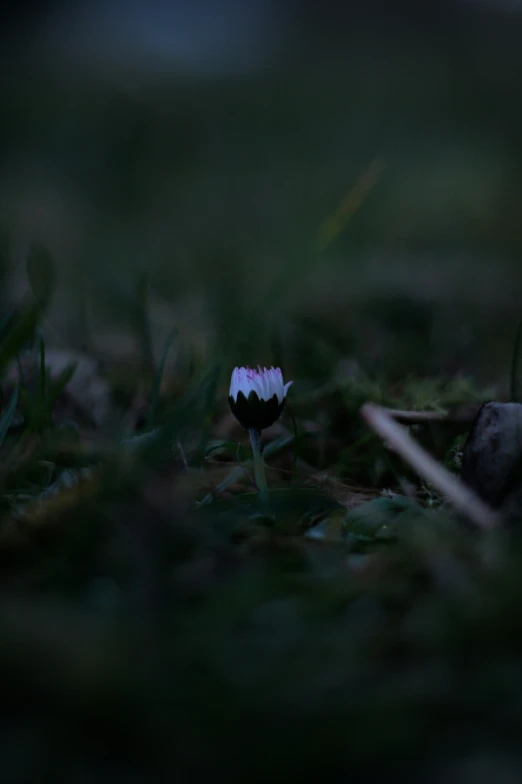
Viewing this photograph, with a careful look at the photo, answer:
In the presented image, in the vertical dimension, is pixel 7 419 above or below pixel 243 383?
below

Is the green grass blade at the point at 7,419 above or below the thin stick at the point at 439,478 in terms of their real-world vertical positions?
below

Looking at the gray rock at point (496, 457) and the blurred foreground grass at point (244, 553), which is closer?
the blurred foreground grass at point (244, 553)

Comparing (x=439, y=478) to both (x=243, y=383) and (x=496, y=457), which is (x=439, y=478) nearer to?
(x=496, y=457)

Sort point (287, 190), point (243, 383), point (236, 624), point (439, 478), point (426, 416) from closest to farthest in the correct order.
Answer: point (236, 624) → point (439, 478) → point (243, 383) → point (426, 416) → point (287, 190)

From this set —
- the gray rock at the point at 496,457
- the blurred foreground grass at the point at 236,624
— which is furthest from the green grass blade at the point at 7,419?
the gray rock at the point at 496,457

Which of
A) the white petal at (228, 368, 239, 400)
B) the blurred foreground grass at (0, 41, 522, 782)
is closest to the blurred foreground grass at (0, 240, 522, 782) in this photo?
the blurred foreground grass at (0, 41, 522, 782)

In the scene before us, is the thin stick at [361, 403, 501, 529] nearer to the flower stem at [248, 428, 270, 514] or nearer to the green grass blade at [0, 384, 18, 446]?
the flower stem at [248, 428, 270, 514]

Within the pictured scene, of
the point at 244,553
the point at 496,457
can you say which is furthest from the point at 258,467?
the point at 496,457

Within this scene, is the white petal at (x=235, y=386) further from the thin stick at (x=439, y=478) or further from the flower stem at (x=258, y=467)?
the thin stick at (x=439, y=478)


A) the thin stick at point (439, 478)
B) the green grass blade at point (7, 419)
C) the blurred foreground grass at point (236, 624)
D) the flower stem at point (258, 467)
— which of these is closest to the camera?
the blurred foreground grass at point (236, 624)

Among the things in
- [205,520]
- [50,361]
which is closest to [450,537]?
[205,520]
